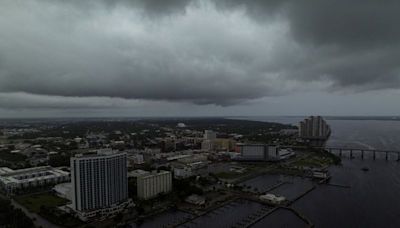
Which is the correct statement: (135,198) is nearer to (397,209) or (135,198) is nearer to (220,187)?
(220,187)

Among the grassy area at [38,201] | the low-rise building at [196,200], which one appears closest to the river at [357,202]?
the low-rise building at [196,200]

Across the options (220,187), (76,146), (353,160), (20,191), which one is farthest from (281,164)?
(76,146)

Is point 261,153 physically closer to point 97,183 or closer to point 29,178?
point 97,183

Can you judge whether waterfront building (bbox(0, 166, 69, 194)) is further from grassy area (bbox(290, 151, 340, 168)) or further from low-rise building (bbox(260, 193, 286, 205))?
grassy area (bbox(290, 151, 340, 168))

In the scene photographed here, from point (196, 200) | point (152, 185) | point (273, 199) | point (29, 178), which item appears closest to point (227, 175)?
point (273, 199)

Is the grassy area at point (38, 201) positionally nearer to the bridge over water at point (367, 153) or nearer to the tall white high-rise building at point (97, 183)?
the tall white high-rise building at point (97, 183)
